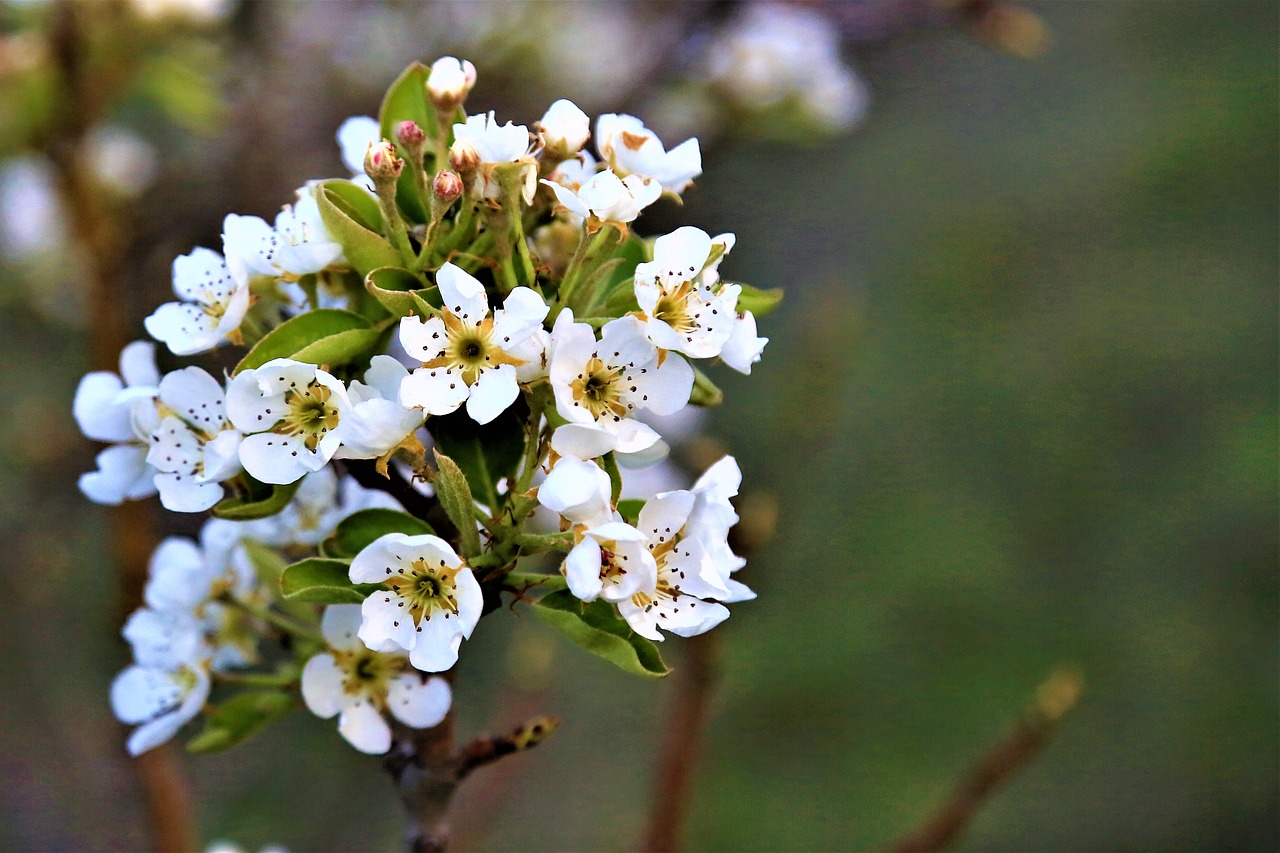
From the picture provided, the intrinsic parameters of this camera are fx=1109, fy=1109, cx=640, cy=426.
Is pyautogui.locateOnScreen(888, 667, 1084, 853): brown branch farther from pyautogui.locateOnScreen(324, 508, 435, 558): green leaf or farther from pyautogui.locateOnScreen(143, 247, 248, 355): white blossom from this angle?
Result: pyautogui.locateOnScreen(143, 247, 248, 355): white blossom

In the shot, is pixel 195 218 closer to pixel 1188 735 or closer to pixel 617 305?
pixel 617 305

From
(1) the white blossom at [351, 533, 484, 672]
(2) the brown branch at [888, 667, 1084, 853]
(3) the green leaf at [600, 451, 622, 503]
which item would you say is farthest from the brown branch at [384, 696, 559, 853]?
(2) the brown branch at [888, 667, 1084, 853]

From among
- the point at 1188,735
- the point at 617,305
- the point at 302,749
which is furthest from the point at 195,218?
the point at 1188,735

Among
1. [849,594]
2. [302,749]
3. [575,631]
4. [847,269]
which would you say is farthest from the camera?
[847,269]

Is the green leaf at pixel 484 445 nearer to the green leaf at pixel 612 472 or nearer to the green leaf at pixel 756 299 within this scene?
the green leaf at pixel 612 472

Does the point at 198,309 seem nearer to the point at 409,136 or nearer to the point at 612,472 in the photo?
the point at 409,136
